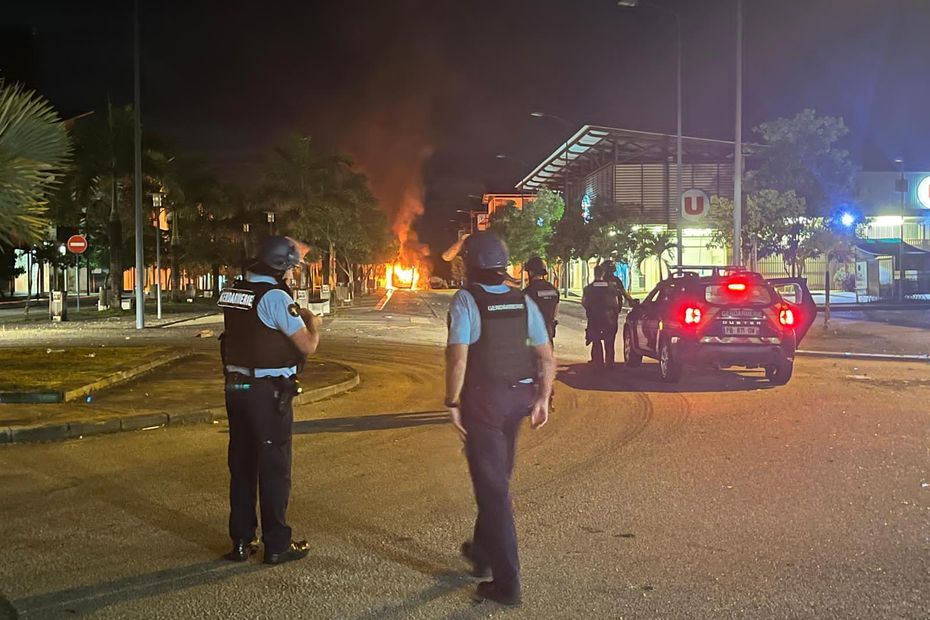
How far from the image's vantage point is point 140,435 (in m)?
9.20

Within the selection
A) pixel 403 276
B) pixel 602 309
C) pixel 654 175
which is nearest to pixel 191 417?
pixel 602 309

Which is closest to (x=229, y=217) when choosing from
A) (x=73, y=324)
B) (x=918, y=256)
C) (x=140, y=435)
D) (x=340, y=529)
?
(x=73, y=324)

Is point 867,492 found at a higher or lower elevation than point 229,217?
lower

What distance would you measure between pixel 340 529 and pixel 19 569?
Answer: 6.22 ft

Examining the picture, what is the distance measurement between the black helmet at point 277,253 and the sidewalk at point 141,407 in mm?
5157

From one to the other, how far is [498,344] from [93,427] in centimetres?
635

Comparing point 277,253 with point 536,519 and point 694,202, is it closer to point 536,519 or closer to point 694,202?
point 536,519

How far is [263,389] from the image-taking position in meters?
4.93

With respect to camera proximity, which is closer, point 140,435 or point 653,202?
point 140,435

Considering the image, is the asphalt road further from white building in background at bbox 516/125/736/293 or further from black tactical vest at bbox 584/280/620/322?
white building in background at bbox 516/125/736/293

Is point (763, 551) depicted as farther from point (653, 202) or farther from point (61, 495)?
point (653, 202)

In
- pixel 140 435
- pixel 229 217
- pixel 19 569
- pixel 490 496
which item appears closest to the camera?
pixel 490 496

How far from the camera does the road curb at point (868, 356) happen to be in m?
17.3

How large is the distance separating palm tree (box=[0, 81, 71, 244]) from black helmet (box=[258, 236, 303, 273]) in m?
6.82
